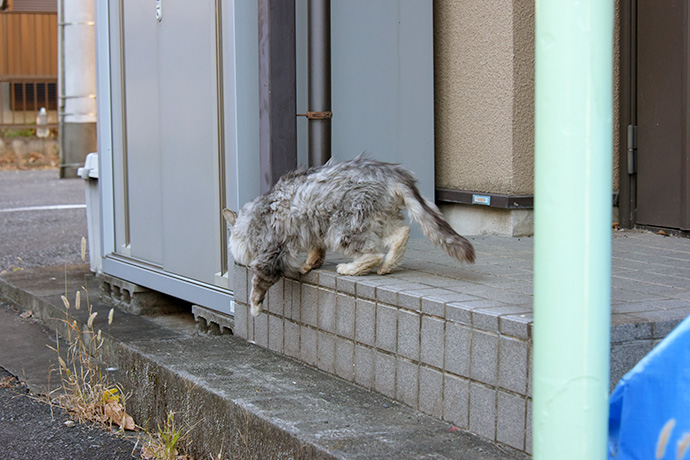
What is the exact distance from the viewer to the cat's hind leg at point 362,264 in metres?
3.60

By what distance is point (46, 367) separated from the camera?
512 cm

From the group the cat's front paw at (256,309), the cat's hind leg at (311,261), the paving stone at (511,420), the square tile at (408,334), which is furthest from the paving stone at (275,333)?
the paving stone at (511,420)

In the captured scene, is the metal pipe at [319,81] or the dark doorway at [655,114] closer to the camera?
the metal pipe at [319,81]

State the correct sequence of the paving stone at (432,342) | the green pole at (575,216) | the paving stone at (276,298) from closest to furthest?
the green pole at (575,216)
the paving stone at (432,342)
the paving stone at (276,298)

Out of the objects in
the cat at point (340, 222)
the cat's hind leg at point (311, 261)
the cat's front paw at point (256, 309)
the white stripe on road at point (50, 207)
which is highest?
the cat at point (340, 222)

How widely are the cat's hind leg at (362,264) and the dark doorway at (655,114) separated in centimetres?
203

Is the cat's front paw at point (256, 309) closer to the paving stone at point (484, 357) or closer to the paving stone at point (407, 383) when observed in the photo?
the paving stone at point (407, 383)

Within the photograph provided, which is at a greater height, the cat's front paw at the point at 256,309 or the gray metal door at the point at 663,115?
the gray metal door at the point at 663,115

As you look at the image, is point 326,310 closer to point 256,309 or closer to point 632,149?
point 256,309

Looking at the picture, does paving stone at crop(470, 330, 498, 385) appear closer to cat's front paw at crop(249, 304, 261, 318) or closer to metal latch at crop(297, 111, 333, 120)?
cat's front paw at crop(249, 304, 261, 318)

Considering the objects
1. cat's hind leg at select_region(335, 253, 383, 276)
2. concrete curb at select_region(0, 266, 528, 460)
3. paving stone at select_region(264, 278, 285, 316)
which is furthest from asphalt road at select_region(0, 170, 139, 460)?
cat's hind leg at select_region(335, 253, 383, 276)

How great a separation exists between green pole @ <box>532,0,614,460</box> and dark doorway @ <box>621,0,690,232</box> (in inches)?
126

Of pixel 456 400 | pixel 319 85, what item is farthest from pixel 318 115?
pixel 456 400

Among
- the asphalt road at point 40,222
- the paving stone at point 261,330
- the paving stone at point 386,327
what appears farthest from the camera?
the asphalt road at point 40,222
